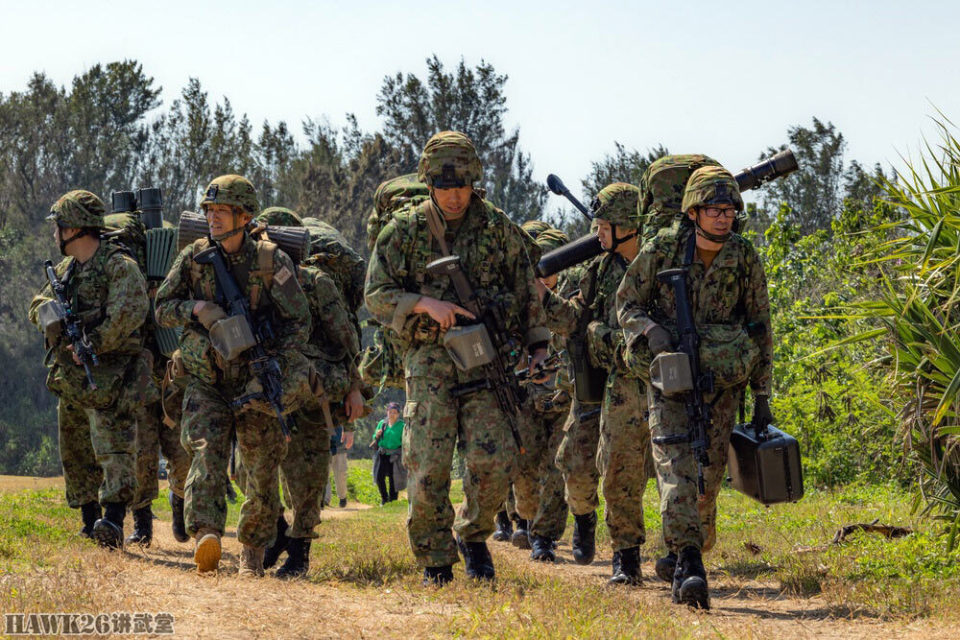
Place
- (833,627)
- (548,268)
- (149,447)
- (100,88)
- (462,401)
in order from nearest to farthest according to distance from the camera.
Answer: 1. (833,627)
2. (462,401)
3. (548,268)
4. (149,447)
5. (100,88)

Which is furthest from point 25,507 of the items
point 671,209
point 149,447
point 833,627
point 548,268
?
point 833,627

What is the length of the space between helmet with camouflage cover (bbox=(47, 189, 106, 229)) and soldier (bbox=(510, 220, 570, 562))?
3.38 m

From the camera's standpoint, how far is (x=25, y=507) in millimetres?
11531

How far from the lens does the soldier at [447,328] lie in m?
6.99

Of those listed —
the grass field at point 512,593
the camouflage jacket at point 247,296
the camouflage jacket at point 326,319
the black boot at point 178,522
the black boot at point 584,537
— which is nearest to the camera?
the grass field at point 512,593

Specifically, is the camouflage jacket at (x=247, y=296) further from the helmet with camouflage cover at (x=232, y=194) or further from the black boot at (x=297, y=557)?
the black boot at (x=297, y=557)

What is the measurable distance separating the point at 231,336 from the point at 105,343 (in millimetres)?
1774

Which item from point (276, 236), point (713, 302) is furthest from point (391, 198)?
point (713, 302)

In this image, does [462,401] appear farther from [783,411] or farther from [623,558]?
[783,411]

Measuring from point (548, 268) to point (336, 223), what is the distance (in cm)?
3556

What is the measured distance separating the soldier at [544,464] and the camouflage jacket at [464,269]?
2.14m

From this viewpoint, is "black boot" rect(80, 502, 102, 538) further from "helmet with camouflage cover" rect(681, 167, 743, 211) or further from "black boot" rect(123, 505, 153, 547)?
"helmet with camouflage cover" rect(681, 167, 743, 211)

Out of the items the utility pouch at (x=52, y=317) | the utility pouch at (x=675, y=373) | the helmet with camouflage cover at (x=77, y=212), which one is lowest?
the utility pouch at (x=675, y=373)

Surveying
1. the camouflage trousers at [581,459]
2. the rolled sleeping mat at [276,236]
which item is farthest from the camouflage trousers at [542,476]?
the rolled sleeping mat at [276,236]
